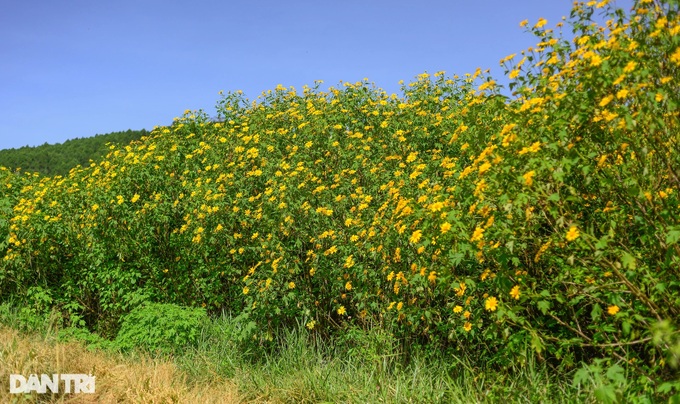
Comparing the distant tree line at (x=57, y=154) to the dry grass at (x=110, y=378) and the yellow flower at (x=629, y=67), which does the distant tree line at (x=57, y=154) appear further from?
→ the yellow flower at (x=629, y=67)

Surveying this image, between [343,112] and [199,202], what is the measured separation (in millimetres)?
2290

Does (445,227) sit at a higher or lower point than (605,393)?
higher

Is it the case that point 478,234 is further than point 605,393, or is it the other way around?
point 478,234

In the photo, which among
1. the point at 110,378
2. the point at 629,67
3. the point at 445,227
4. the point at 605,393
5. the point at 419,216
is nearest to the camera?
the point at 605,393

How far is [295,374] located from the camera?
17.3 ft

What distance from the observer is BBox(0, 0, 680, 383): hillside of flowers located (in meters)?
3.61

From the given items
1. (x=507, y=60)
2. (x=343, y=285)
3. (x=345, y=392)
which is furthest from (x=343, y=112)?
(x=345, y=392)

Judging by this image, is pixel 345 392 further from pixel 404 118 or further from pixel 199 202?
pixel 404 118

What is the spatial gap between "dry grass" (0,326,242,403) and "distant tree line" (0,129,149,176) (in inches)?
1090

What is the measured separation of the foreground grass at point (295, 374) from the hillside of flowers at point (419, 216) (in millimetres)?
201

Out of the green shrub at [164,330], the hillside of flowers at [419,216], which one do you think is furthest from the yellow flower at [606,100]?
the green shrub at [164,330]

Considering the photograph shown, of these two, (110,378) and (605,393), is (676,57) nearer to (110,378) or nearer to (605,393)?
(605,393)

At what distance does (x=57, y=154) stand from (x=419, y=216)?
35.2m

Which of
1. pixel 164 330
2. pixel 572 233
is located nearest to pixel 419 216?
pixel 572 233
